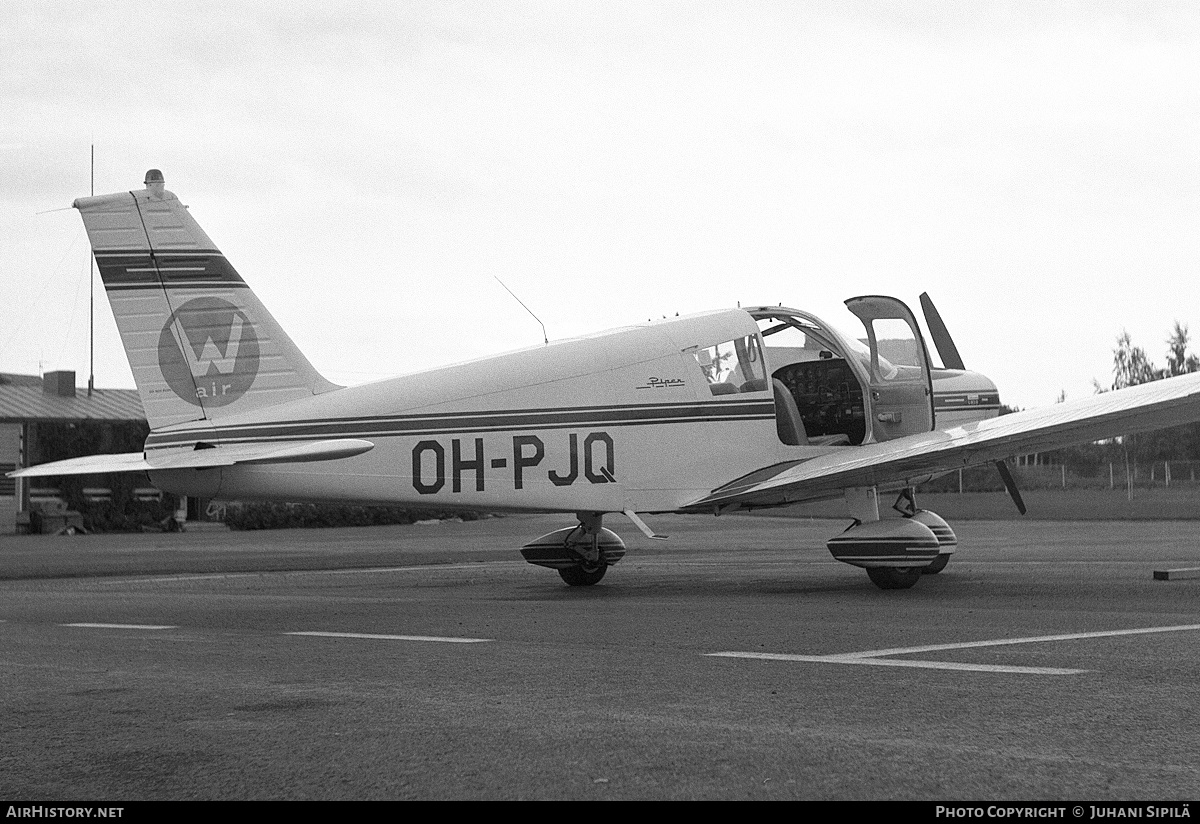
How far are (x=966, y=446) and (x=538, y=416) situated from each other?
4.08 m

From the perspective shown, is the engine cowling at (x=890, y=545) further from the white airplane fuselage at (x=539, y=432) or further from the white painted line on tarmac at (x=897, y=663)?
the white painted line on tarmac at (x=897, y=663)

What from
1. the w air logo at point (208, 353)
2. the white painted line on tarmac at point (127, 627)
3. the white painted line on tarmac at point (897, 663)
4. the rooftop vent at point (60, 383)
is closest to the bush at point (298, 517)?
the rooftop vent at point (60, 383)

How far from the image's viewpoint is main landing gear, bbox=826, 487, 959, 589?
39.0 feet

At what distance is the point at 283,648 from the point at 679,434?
19.7 feet

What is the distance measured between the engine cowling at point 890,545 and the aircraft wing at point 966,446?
500 mm

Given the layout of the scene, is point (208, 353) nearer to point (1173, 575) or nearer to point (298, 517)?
point (1173, 575)

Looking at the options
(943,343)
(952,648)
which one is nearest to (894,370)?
(943,343)

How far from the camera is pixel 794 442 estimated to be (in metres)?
13.5

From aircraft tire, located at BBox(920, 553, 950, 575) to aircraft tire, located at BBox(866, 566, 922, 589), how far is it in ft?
0.37

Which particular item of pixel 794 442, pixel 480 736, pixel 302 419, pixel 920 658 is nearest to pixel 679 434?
pixel 794 442

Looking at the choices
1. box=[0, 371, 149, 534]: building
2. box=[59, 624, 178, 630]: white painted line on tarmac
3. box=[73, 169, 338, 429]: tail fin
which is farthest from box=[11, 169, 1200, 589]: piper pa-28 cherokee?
box=[0, 371, 149, 534]: building

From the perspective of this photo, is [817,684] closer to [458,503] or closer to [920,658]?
[920,658]

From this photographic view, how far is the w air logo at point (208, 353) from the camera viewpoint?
12.9 metres

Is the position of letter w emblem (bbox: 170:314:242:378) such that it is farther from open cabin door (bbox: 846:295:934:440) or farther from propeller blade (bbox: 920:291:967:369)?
propeller blade (bbox: 920:291:967:369)
